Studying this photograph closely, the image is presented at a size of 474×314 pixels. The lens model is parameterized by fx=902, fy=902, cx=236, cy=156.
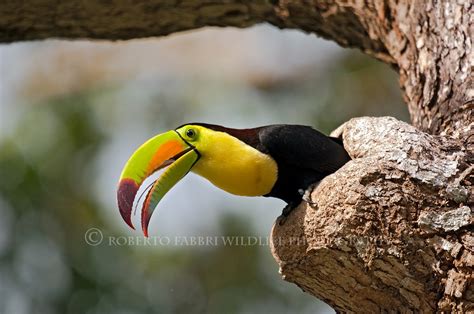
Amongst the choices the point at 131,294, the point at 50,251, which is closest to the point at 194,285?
the point at 131,294

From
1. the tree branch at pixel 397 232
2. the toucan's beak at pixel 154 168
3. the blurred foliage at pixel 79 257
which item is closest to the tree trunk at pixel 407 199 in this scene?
the tree branch at pixel 397 232

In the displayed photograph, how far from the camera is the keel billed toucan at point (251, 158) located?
4168mm

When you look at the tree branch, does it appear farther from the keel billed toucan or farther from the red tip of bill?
the red tip of bill

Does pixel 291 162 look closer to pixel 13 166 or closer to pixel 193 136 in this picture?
pixel 193 136

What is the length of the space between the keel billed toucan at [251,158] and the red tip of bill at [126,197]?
133mm

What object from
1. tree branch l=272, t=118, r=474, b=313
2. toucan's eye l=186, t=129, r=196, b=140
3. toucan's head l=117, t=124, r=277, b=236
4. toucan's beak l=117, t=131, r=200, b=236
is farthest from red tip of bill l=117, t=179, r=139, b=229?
tree branch l=272, t=118, r=474, b=313

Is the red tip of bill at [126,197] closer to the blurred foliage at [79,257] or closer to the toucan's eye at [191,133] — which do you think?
the toucan's eye at [191,133]

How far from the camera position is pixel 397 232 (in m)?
3.49

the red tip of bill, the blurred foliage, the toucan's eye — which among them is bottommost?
the blurred foliage

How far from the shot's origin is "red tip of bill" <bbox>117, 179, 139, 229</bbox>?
3.88 meters

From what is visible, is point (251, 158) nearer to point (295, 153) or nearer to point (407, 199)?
point (295, 153)

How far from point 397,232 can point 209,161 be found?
112cm

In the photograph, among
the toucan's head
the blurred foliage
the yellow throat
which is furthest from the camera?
the blurred foliage

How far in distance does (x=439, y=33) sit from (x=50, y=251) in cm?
430
